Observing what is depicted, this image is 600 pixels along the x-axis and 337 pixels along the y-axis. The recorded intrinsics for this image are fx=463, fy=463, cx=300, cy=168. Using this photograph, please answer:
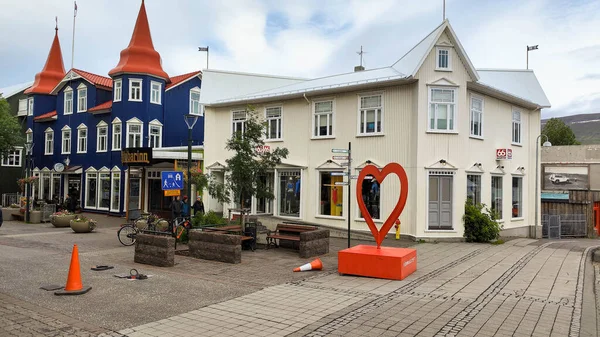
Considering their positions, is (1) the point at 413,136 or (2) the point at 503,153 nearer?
(1) the point at 413,136

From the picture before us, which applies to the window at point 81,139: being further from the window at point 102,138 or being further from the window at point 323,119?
the window at point 323,119

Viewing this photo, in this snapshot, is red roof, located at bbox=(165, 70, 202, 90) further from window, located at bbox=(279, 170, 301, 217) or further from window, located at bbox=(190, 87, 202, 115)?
window, located at bbox=(279, 170, 301, 217)

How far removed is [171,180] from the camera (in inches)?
542

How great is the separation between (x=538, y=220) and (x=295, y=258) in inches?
582

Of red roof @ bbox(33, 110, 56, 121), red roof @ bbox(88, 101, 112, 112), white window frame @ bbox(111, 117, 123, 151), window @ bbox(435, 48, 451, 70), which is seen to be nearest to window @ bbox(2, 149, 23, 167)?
red roof @ bbox(33, 110, 56, 121)

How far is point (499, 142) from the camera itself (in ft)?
66.2

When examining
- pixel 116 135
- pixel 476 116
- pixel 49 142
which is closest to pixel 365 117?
pixel 476 116

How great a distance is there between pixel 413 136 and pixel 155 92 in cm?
1798

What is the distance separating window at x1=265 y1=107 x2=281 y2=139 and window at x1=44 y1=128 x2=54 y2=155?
21303mm

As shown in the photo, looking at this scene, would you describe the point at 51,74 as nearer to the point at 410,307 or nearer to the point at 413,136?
the point at 413,136

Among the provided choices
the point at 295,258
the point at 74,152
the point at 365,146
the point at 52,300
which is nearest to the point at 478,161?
the point at 365,146

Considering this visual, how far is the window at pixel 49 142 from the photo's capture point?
34.7 meters

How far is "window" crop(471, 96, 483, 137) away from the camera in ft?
61.7

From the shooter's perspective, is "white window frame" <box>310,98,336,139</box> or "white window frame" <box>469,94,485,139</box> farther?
"white window frame" <box>310,98,336,139</box>
